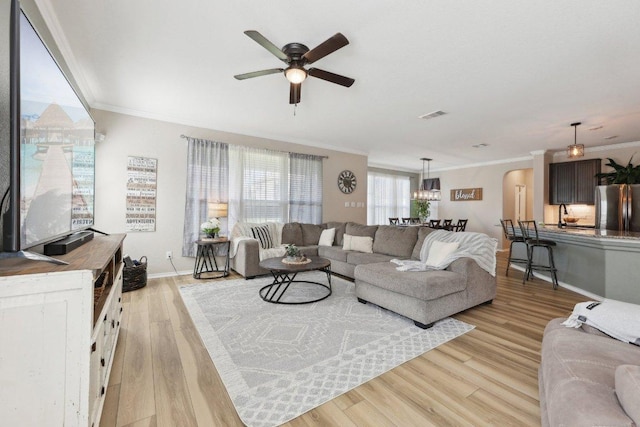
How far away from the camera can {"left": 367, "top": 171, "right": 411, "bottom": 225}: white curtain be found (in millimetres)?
8781

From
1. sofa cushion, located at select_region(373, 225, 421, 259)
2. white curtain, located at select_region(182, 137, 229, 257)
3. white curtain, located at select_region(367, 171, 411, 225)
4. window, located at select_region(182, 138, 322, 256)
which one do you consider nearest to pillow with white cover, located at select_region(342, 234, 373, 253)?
sofa cushion, located at select_region(373, 225, 421, 259)

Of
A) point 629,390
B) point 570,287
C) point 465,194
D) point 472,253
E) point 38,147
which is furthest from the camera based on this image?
point 465,194

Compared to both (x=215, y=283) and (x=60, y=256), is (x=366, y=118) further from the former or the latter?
(x=60, y=256)

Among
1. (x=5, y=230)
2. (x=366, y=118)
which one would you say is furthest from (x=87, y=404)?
(x=366, y=118)

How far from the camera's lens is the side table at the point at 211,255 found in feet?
14.6

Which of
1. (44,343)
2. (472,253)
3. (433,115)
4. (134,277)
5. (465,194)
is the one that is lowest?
(134,277)

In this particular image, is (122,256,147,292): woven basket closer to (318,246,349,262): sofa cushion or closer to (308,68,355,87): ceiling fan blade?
(318,246,349,262): sofa cushion

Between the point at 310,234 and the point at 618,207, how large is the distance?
17.6 ft

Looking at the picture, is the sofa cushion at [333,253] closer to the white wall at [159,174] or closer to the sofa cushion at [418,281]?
the sofa cushion at [418,281]

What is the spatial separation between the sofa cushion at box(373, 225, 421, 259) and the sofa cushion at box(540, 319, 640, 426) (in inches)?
99.4

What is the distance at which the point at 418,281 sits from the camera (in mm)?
2613

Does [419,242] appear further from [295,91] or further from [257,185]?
[257,185]

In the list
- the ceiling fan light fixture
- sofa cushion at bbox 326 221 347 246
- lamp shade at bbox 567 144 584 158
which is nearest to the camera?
the ceiling fan light fixture

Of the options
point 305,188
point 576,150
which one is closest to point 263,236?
point 305,188
